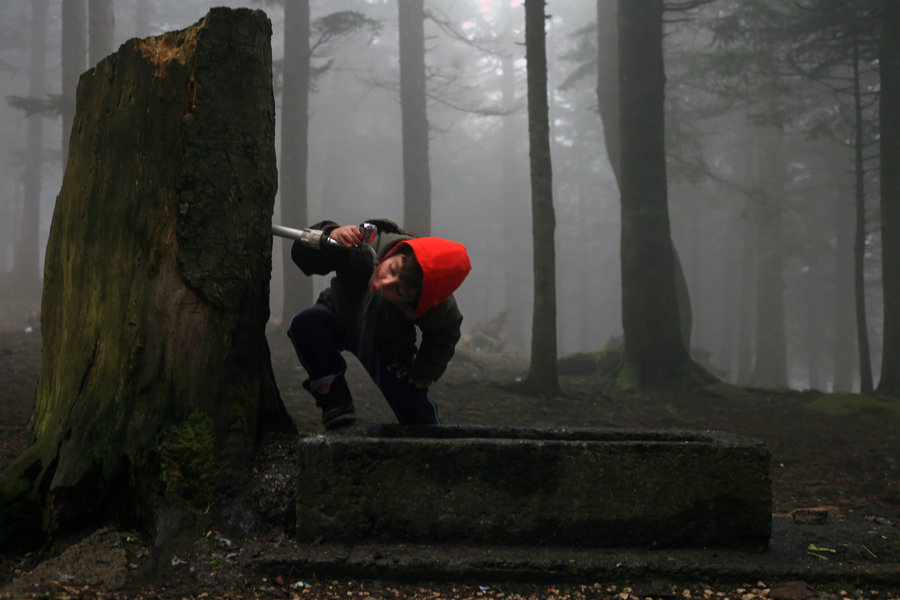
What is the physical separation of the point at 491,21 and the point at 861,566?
43230 millimetres

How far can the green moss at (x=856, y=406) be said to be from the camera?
29.7 feet

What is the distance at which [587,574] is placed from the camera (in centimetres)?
303

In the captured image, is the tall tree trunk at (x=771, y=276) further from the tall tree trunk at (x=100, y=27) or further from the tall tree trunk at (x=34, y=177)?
the tall tree trunk at (x=34, y=177)

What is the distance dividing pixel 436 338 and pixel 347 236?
Answer: 788mm

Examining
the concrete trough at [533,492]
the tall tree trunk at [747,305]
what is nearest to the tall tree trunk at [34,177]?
the concrete trough at [533,492]

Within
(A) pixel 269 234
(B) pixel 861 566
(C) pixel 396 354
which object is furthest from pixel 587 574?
(A) pixel 269 234

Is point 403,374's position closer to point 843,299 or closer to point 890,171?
point 890,171

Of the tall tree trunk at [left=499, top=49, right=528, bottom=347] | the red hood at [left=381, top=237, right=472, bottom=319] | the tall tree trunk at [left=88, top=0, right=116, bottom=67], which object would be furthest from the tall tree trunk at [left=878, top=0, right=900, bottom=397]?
the tall tree trunk at [left=499, top=49, right=528, bottom=347]

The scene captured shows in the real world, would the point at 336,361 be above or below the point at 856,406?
above

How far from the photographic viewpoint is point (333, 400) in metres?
3.92

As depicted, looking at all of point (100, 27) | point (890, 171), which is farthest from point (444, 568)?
point (100, 27)

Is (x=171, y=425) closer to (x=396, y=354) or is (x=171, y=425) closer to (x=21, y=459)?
(x=21, y=459)

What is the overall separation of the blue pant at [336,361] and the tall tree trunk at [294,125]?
993 cm

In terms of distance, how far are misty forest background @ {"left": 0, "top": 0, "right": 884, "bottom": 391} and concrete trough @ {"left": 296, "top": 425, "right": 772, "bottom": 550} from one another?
1.81 metres
